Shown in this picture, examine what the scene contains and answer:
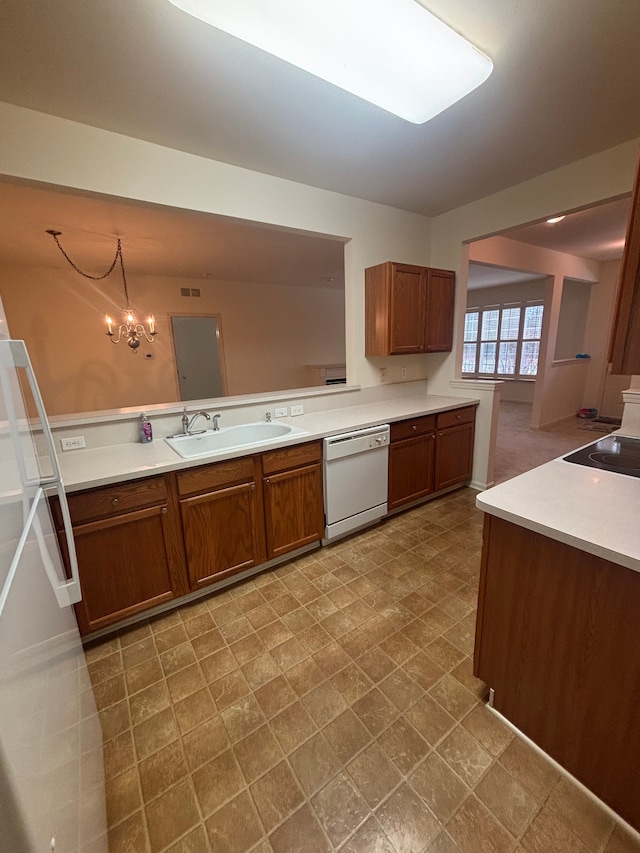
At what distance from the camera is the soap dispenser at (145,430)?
84.1 inches

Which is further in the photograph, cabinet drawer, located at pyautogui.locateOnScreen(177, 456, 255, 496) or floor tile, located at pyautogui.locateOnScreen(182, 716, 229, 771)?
cabinet drawer, located at pyautogui.locateOnScreen(177, 456, 255, 496)

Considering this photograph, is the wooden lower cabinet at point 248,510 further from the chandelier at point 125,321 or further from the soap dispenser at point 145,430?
the chandelier at point 125,321

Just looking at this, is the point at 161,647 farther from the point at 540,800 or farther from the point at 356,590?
the point at 540,800

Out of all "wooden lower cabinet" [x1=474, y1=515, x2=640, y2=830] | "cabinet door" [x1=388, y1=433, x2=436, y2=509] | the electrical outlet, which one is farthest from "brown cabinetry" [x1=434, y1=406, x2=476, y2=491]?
the electrical outlet

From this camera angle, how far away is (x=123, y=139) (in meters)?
1.92

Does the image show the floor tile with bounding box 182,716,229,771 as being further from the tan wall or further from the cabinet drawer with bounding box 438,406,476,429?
the tan wall

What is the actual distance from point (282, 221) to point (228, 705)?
2.89 m

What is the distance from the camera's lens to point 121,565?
174 centimetres

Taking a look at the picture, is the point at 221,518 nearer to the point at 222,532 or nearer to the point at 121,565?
the point at 222,532

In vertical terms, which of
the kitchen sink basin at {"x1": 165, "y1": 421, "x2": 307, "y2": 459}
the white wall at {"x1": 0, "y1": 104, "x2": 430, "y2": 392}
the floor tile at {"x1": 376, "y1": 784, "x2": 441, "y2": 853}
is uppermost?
the white wall at {"x1": 0, "y1": 104, "x2": 430, "y2": 392}

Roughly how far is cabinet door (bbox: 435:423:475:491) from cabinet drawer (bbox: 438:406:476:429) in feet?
0.13

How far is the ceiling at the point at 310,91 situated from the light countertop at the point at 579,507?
5.82ft

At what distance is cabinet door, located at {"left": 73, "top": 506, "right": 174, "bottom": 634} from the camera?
1.65 m

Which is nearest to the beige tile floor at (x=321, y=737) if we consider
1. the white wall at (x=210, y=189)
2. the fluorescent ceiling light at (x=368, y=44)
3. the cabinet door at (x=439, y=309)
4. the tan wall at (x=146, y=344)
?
the white wall at (x=210, y=189)
